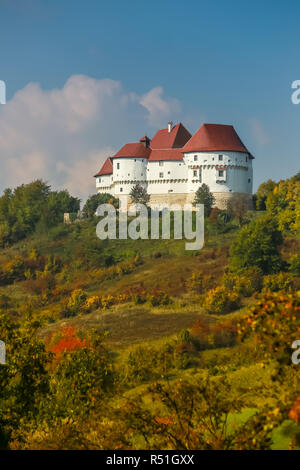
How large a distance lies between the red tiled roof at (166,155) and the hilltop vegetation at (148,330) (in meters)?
10.4

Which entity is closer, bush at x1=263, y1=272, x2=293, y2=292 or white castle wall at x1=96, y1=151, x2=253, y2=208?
bush at x1=263, y1=272, x2=293, y2=292

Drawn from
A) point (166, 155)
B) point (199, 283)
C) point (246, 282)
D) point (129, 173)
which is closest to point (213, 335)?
point (246, 282)

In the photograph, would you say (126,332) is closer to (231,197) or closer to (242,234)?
(242,234)

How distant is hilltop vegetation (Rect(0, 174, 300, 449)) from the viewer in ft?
58.0

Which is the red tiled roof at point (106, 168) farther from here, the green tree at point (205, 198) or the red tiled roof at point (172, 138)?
the green tree at point (205, 198)

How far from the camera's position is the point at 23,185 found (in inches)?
4146

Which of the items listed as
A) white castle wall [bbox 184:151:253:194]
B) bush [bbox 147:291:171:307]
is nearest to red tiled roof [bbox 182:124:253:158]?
white castle wall [bbox 184:151:253:194]

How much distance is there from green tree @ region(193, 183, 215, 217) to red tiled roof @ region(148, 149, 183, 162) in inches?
240

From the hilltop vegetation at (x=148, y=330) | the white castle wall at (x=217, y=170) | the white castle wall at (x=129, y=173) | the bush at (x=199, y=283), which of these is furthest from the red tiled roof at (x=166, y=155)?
the bush at (x=199, y=283)

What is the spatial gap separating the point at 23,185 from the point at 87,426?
89.1 m

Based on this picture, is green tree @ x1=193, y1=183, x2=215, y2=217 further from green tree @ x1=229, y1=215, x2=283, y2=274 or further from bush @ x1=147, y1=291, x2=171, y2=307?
bush @ x1=147, y1=291, x2=171, y2=307

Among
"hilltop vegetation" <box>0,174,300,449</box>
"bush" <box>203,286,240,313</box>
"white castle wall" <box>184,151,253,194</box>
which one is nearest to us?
"hilltop vegetation" <box>0,174,300,449</box>

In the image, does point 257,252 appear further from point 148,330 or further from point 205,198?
point 205,198
